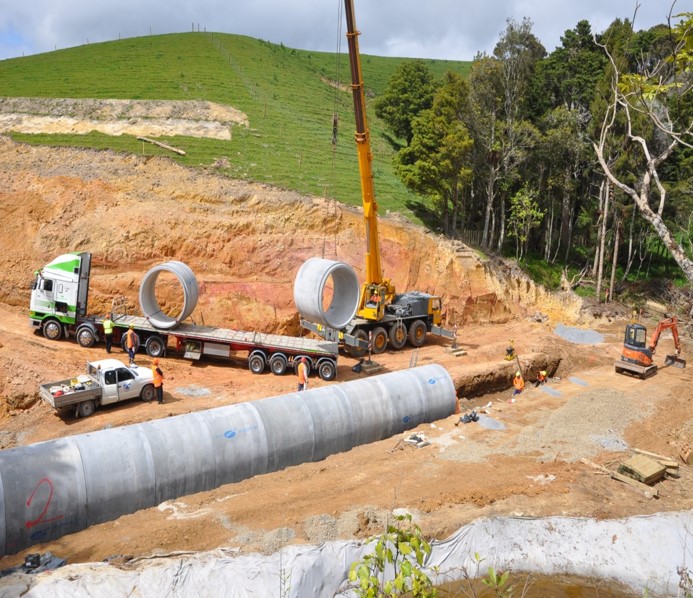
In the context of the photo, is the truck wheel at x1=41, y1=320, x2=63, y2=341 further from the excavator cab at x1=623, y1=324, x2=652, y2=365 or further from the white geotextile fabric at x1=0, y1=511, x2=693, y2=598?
the excavator cab at x1=623, y1=324, x2=652, y2=365

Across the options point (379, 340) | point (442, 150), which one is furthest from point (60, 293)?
point (442, 150)

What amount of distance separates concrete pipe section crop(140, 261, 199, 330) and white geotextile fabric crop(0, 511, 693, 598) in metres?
13.0

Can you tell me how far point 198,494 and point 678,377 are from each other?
69.6 ft

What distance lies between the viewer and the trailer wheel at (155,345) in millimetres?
23219

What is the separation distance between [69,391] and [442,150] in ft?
83.0

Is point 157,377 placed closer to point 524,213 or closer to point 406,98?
point 524,213

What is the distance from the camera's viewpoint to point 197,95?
4753 centimetres

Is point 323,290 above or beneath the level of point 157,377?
above

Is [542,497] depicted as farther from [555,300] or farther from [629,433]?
[555,300]

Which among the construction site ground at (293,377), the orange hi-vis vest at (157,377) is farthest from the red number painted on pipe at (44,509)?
the orange hi-vis vest at (157,377)

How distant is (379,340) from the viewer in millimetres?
26984

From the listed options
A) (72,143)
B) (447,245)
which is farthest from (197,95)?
(447,245)

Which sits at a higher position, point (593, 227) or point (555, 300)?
point (593, 227)

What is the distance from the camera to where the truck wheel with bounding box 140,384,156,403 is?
63.1 ft
